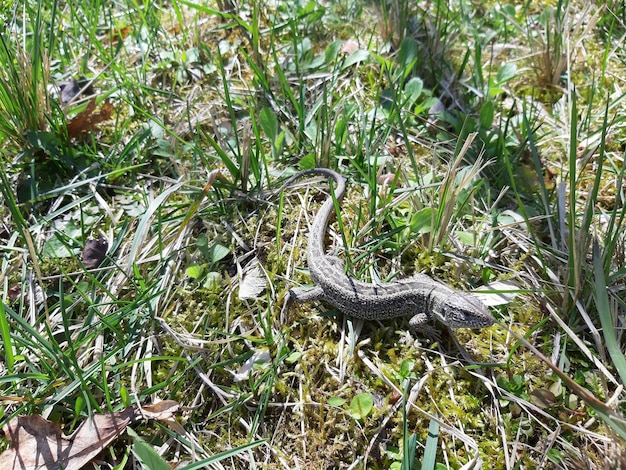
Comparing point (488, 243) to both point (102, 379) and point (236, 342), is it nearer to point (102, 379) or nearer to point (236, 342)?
point (236, 342)

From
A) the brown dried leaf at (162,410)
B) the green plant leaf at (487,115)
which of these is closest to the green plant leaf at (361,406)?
the brown dried leaf at (162,410)

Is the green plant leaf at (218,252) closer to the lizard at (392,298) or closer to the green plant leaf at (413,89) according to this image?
the lizard at (392,298)

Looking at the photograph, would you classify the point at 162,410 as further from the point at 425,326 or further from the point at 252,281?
the point at 425,326

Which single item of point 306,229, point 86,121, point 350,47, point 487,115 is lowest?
point 306,229

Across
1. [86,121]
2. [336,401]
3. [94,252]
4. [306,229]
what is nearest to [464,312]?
[336,401]

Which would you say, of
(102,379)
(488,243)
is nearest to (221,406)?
(102,379)
